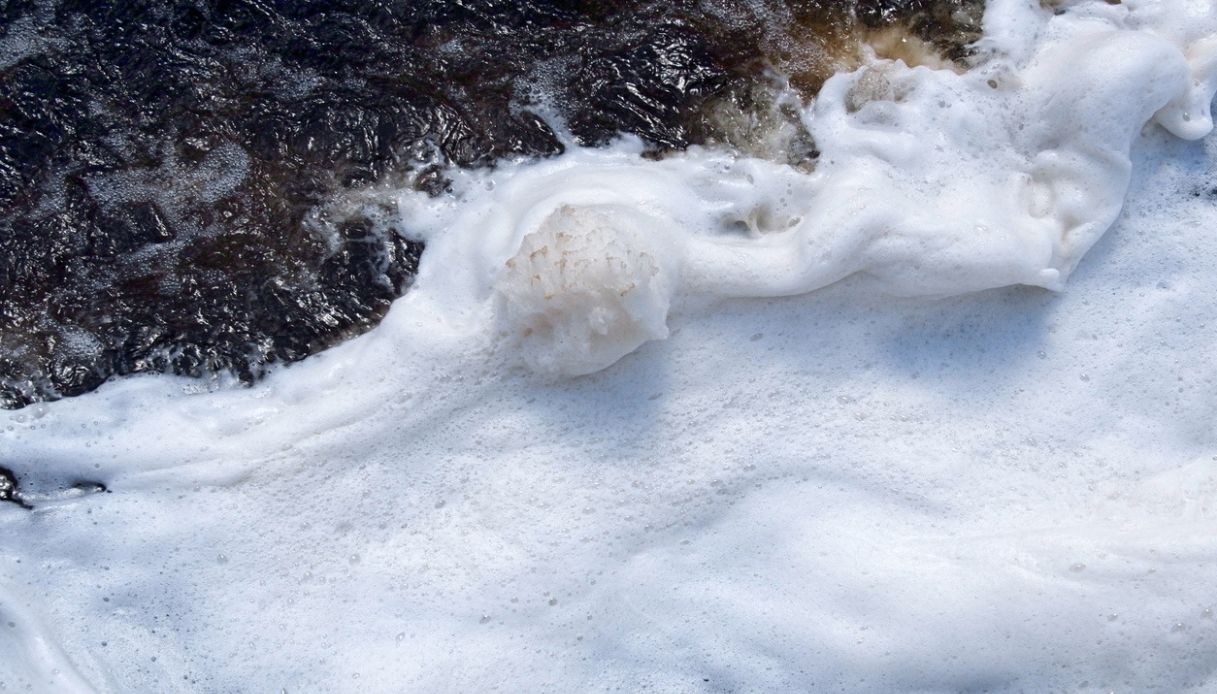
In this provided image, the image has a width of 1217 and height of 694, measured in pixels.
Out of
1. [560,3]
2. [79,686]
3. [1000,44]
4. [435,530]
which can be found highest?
[560,3]

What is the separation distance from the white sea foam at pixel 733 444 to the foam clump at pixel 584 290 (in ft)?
0.03

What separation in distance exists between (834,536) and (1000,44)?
5.55ft

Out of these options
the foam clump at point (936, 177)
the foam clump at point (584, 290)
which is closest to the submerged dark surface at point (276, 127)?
the foam clump at point (936, 177)

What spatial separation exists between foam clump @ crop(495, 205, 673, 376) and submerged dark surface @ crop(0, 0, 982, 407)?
392 millimetres

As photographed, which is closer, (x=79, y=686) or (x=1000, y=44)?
(x=79, y=686)

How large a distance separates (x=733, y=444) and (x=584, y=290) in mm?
676

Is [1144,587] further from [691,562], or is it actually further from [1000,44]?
[1000,44]

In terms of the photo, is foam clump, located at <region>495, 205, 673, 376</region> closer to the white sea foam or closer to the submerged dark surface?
the white sea foam

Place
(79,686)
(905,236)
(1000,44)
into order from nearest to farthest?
(79,686) < (905,236) < (1000,44)

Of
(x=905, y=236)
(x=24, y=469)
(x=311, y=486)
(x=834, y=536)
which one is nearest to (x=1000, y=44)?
(x=905, y=236)

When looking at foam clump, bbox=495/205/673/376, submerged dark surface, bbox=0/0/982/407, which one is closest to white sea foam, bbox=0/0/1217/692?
foam clump, bbox=495/205/673/376

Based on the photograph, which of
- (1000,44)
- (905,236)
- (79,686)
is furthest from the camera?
(1000,44)

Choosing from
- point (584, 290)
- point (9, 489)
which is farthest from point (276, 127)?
point (9, 489)

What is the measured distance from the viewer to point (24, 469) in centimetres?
281
